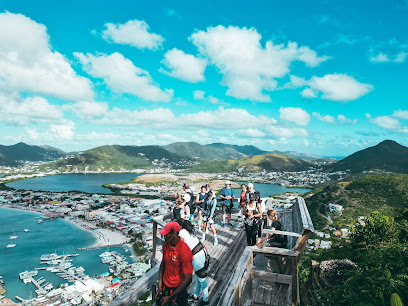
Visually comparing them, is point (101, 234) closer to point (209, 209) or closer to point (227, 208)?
point (227, 208)

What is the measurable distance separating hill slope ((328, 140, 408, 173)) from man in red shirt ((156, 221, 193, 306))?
149 meters

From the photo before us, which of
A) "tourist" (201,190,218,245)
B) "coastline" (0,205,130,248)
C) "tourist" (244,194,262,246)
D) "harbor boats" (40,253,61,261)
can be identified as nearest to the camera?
"tourist" (244,194,262,246)

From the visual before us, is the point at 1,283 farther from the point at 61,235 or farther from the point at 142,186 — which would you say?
the point at 142,186

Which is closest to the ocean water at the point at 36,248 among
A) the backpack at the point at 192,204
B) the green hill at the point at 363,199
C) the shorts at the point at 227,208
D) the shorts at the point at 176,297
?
the shorts at the point at 227,208

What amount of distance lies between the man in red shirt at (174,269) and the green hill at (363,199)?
49.3 m

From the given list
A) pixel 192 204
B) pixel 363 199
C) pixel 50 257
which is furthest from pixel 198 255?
pixel 363 199

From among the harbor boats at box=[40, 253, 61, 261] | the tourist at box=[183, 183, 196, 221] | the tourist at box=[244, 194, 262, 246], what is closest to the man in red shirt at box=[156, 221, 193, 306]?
the tourist at box=[244, 194, 262, 246]

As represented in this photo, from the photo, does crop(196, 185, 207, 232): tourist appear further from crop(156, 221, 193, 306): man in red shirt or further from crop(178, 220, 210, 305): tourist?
crop(156, 221, 193, 306): man in red shirt

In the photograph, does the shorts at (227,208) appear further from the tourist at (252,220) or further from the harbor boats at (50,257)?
the harbor boats at (50,257)

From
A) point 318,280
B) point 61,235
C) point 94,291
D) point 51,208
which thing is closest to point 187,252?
point 318,280

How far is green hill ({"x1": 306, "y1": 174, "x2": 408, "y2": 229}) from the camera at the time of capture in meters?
48.7

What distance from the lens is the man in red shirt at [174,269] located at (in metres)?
3.52

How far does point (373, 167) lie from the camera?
136 m

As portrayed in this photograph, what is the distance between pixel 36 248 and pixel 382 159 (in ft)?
576
